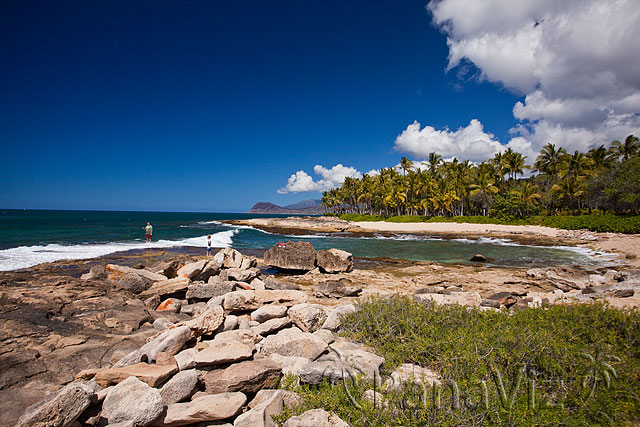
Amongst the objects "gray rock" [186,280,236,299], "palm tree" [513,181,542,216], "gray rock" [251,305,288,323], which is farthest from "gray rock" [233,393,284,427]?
"palm tree" [513,181,542,216]

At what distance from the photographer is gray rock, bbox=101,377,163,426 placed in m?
3.50

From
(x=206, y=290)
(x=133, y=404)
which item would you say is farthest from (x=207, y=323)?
(x=206, y=290)

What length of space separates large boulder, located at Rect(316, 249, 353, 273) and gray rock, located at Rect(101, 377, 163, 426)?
13.9 m

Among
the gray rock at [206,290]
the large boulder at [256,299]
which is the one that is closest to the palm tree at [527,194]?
the large boulder at [256,299]

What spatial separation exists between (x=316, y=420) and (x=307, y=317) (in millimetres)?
3578

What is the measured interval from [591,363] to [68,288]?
12.5m

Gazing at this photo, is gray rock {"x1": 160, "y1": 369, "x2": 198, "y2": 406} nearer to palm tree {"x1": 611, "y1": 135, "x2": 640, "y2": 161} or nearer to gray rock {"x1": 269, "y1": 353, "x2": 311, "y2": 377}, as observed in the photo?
gray rock {"x1": 269, "y1": 353, "x2": 311, "y2": 377}

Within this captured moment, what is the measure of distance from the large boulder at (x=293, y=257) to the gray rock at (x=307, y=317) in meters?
10.8

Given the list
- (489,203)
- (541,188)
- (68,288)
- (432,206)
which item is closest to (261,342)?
(68,288)

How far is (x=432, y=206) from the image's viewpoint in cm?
7162

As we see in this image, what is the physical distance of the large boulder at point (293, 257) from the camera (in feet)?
59.1

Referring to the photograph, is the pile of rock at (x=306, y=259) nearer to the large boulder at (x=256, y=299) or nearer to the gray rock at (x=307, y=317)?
the large boulder at (x=256, y=299)

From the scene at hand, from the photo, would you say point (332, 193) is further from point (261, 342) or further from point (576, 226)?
point (261, 342)

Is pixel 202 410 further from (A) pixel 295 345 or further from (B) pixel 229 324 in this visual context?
(B) pixel 229 324
